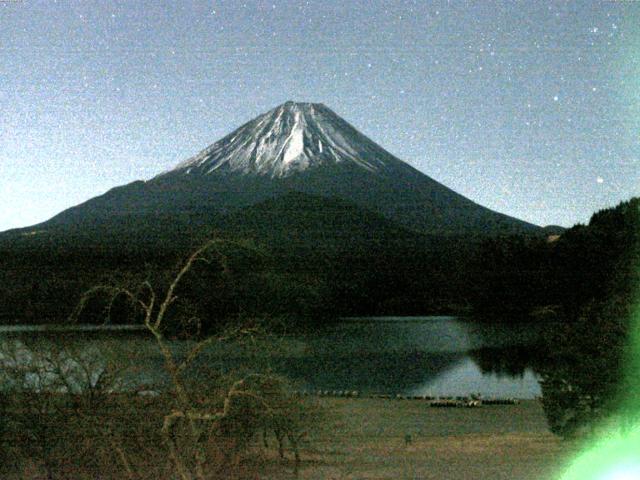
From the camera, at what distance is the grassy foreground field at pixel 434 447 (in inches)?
442

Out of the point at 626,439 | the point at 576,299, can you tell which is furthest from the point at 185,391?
the point at 576,299

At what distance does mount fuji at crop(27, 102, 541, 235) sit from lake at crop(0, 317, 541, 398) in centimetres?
3733

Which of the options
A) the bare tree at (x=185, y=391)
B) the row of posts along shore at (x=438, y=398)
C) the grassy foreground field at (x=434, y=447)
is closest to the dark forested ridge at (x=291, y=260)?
the row of posts along shore at (x=438, y=398)

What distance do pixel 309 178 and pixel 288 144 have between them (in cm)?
601

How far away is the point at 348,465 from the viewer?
1197 centimetres

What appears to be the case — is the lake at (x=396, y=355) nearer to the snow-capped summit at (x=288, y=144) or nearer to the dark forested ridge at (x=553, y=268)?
the dark forested ridge at (x=553, y=268)

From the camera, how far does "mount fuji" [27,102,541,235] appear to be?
95188 mm

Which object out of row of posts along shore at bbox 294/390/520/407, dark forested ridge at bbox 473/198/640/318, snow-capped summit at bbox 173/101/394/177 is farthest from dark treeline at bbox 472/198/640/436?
snow-capped summit at bbox 173/101/394/177

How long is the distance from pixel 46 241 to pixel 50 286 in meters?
39.1

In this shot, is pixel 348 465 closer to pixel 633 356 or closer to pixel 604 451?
pixel 604 451

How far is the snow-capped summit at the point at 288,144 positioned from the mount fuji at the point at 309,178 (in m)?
0.12

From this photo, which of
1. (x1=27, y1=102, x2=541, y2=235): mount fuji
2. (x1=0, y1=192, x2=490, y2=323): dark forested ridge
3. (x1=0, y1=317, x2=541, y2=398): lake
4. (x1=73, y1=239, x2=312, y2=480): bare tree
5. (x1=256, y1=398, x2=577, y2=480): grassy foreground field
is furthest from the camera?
(x1=27, y1=102, x2=541, y2=235): mount fuji

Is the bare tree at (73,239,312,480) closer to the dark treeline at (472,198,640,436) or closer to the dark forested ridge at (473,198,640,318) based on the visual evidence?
the dark treeline at (472,198,640,436)

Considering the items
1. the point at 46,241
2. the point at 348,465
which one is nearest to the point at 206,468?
the point at 348,465
